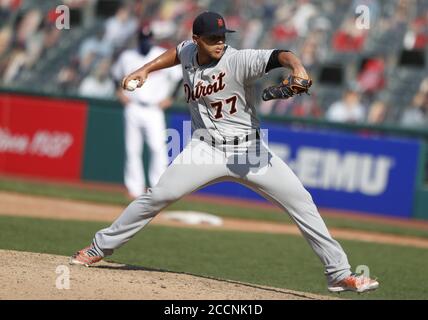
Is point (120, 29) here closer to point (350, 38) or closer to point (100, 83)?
point (100, 83)

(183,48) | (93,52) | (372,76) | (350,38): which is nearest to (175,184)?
(183,48)

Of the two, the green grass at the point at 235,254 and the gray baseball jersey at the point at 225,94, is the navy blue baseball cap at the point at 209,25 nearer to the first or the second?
the gray baseball jersey at the point at 225,94

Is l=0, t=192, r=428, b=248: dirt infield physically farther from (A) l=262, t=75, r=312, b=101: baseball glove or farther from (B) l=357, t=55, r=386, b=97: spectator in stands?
(A) l=262, t=75, r=312, b=101: baseball glove

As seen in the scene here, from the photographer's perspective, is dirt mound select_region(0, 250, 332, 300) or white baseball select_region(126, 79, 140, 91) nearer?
dirt mound select_region(0, 250, 332, 300)

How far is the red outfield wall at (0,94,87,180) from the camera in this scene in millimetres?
15500

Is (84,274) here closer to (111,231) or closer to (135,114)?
(111,231)

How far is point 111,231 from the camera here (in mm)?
6980

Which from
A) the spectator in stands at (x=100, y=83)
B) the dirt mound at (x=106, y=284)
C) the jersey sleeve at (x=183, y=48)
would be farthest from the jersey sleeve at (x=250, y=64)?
the spectator in stands at (x=100, y=83)

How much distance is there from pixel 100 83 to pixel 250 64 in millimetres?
10840

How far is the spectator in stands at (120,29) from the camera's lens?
1817cm

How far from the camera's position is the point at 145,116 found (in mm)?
13000

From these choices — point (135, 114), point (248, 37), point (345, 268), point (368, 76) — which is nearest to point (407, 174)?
point (368, 76)

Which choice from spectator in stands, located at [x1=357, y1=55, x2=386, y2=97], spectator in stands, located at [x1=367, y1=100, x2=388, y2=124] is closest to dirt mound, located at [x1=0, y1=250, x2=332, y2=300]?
spectator in stands, located at [x1=367, y1=100, x2=388, y2=124]

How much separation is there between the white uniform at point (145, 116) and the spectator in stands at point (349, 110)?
10.7 feet
